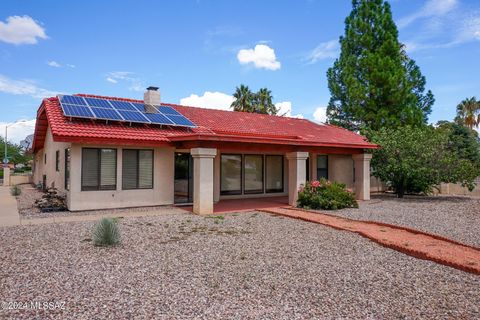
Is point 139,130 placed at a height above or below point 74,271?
above

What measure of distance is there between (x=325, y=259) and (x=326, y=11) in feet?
40.9

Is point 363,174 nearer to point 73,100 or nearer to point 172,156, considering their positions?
point 172,156

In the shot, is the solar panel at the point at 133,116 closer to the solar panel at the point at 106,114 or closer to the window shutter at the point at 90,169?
the solar panel at the point at 106,114

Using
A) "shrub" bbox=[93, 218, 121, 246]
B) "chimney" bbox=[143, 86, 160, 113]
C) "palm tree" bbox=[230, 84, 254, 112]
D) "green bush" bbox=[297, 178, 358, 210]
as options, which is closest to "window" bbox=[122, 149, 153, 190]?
"chimney" bbox=[143, 86, 160, 113]

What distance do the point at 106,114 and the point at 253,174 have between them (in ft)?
24.5

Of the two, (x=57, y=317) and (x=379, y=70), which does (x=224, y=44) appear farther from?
(x=57, y=317)

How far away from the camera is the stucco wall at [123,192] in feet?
40.5

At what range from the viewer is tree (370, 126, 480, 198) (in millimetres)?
16859

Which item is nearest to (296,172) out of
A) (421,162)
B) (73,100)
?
(421,162)

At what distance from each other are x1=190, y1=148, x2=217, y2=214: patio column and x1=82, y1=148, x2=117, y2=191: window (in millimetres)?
3103

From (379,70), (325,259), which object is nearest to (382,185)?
(379,70)

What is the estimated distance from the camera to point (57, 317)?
423 centimetres

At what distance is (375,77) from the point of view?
2552 centimetres

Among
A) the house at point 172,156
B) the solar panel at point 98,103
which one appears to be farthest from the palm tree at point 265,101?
the solar panel at point 98,103
